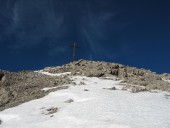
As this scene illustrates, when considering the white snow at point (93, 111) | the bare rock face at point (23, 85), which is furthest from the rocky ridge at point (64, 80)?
the white snow at point (93, 111)

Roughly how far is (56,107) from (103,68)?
2496cm

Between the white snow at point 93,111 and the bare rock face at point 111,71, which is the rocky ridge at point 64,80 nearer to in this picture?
the bare rock face at point 111,71

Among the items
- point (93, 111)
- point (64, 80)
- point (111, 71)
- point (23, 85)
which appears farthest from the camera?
point (111, 71)

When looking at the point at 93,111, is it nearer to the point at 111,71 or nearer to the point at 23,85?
the point at 23,85

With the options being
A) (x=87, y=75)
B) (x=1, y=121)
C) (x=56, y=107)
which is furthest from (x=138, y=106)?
(x=87, y=75)

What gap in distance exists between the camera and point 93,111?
30.1m

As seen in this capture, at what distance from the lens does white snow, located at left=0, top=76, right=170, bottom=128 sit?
26.7 m

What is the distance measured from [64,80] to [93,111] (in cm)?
1952

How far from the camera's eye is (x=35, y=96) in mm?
42094

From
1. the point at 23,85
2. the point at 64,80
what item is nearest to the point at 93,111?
the point at 64,80

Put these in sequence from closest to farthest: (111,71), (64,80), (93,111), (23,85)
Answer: (93,111)
(23,85)
(64,80)
(111,71)

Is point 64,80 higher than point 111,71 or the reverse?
the reverse

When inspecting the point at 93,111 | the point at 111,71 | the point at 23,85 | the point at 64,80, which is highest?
the point at 111,71

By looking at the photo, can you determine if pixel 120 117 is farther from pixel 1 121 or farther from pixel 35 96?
pixel 35 96
